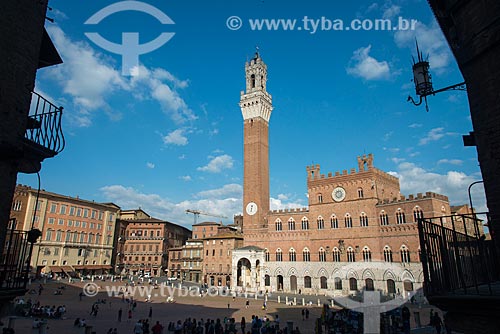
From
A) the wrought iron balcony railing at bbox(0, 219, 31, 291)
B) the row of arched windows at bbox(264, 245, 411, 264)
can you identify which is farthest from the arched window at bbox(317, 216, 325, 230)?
the wrought iron balcony railing at bbox(0, 219, 31, 291)

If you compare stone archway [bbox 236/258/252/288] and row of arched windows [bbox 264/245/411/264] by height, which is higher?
row of arched windows [bbox 264/245/411/264]

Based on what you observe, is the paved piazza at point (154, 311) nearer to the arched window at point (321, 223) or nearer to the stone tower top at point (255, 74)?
the arched window at point (321, 223)

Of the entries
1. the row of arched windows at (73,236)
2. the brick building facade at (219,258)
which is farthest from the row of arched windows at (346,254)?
the row of arched windows at (73,236)

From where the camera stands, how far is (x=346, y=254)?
43.4 metres

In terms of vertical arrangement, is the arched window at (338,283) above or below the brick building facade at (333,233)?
below

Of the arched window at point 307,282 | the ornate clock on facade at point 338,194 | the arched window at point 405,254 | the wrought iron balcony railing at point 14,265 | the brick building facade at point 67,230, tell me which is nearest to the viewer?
the wrought iron balcony railing at point 14,265

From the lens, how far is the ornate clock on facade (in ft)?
150

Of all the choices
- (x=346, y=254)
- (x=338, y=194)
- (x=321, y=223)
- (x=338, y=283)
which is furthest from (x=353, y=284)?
(x=338, y=194)

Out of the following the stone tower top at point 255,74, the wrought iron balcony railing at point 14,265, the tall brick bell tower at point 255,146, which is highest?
the stone tower top at point 255,74

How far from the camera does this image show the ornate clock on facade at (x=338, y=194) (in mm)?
45750

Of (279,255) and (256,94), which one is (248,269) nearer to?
(279,255)

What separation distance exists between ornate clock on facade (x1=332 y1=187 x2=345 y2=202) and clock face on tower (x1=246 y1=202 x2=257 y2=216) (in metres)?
A: 13.8

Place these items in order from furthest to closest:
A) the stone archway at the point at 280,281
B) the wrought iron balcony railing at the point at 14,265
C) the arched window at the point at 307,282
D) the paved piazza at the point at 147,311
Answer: the stone archway at the point at 280,281 → the arched window at the point at 307,282 → the paved piazza at the point at 147,311 → the wrought iron balcony railing at the point at 14,265

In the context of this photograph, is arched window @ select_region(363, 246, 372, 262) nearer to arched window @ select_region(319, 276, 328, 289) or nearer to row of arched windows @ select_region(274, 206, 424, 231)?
row of arched windows @ select_region(274, 206, 424, 231)
